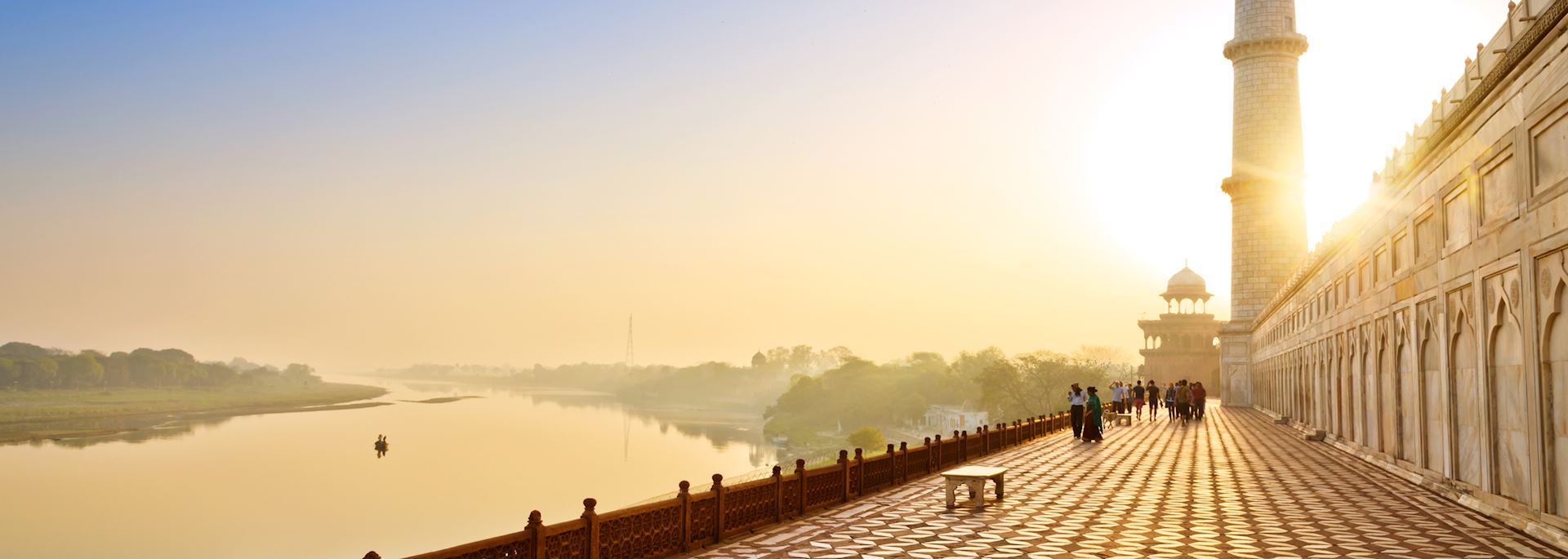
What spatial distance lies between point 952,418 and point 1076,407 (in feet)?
184

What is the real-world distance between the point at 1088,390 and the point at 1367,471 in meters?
7.04

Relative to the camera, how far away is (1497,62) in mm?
9570

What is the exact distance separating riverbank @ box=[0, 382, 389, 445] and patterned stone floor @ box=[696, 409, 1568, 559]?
7935cm

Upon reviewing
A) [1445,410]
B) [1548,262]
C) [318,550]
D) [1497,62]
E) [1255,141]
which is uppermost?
[1255,141]

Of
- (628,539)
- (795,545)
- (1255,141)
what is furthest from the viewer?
(1255,141)

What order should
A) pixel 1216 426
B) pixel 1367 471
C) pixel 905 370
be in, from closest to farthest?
pixel 1367 471, pixel 1216 426, pixel 905 370

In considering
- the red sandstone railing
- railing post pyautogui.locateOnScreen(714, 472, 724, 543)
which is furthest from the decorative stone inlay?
railing post pyautogui.locateOnScreen(714, 472, 724, 543)

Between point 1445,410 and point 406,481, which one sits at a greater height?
point 1445,410

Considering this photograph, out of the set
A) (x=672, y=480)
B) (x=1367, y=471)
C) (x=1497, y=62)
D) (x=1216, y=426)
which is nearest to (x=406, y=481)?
(x=672, y=480)

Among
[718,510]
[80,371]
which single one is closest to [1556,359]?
[718,510]

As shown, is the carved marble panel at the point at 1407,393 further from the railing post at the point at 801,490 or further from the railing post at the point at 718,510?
the railing post at the point at 718,510

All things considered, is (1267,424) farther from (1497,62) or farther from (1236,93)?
(1497,62)

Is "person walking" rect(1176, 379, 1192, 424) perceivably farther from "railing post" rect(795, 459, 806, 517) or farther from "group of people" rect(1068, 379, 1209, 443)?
"railing post" rect(795, 459, 806, 517)

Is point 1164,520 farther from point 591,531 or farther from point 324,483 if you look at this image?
point 324,483
